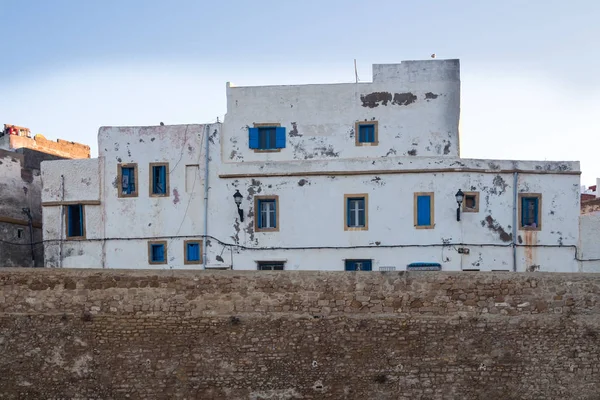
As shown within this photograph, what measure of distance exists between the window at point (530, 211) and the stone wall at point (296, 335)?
5.67 meters

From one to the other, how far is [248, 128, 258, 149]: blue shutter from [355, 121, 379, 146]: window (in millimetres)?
3134

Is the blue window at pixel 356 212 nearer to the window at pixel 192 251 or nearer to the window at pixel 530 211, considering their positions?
the window at pixel 192 251

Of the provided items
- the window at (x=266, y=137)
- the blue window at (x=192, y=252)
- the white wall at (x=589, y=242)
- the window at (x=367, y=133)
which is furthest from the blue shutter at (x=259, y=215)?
the white wall at (x=589, y=242)

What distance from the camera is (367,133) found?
2144 centimetres

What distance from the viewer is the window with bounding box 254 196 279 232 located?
2114 centimetres

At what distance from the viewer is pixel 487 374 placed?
1510cm

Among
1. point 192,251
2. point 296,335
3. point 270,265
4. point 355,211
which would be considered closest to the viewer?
point 296,335

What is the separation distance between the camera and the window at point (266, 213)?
21.1m

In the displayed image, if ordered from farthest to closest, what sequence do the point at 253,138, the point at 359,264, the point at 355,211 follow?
the point at 253,138 < the point at 355,211 < the point at 359,264

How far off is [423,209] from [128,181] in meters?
9.20

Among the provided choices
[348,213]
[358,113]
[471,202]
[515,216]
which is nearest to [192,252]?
[348,213]

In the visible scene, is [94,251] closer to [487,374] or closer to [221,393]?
[221,393]

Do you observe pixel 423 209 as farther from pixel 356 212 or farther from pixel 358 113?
pixel 358 113

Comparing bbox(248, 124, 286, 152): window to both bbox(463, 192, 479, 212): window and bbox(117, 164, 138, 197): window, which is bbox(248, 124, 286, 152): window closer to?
bbox(117, 164, 138, 197): window
